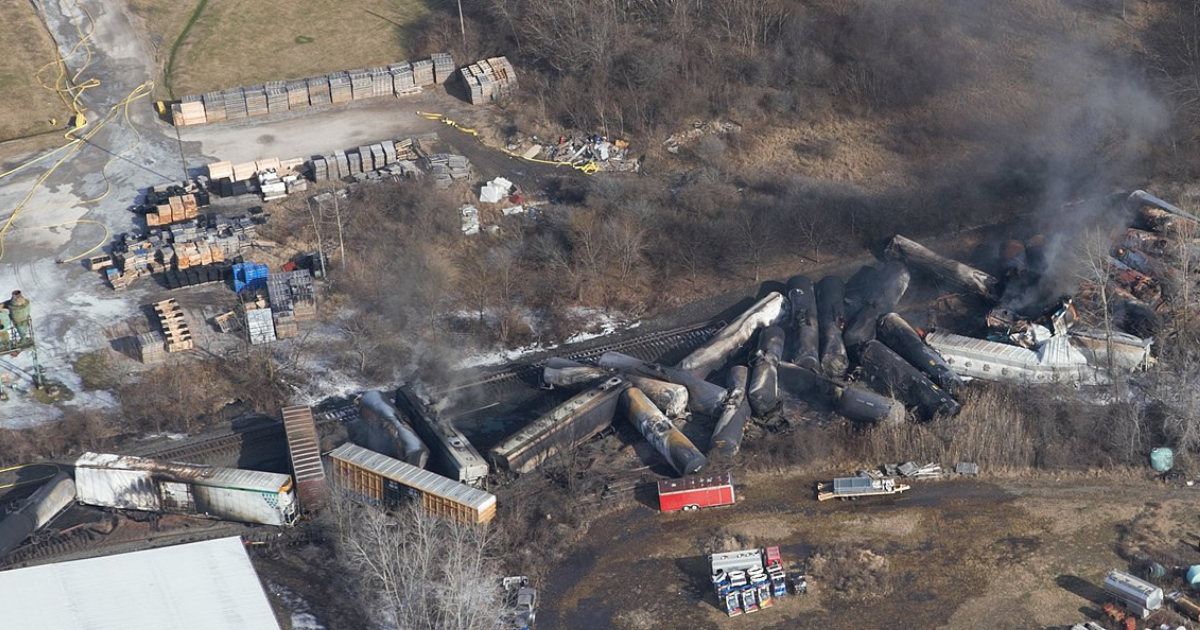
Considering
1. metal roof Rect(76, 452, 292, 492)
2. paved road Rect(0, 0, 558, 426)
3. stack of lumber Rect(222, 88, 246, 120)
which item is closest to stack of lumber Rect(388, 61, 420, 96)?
paved road Rect(0, 0, 558, 426)

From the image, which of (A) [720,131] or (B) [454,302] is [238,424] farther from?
(A) [720,131]

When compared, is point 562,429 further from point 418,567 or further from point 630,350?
point 418,567

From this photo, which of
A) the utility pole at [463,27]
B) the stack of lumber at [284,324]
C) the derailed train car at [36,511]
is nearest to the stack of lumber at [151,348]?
the stack of lumber at [284,324]

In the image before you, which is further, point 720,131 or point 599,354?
point 720,131

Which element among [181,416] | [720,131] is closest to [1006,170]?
[720,131]

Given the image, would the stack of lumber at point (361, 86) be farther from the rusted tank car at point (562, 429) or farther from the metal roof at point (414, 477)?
the metal roof at point (414, 477)

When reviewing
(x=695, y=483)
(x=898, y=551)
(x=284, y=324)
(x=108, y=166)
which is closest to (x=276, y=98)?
(x=108, y=166)

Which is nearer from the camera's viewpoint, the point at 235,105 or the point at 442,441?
the point at 442,441
